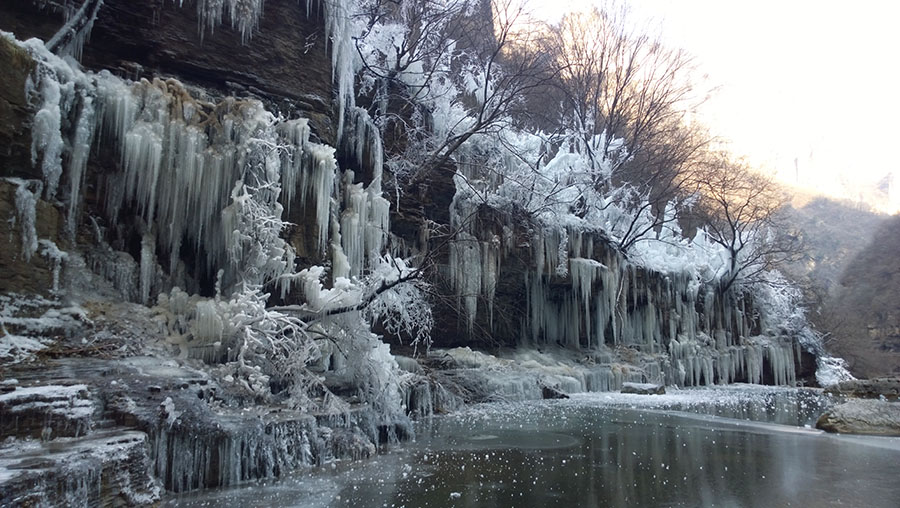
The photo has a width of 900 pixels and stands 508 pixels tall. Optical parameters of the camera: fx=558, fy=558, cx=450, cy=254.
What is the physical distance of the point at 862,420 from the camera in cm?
1012

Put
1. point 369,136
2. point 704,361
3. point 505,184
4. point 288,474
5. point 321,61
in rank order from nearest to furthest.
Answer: point 288,474 → point 321,61 → point 369,136 → point 505,184 → point 704,361

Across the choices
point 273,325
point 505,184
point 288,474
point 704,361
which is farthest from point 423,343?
point 704,361

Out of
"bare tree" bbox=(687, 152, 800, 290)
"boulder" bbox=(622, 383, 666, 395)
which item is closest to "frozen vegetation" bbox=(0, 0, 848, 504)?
"boulder" bbox=(622, 383, 666, 395)

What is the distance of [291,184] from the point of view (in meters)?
9.91

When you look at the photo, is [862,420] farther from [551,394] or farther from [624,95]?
[624,95]

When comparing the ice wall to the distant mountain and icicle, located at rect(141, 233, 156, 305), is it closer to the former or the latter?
the distant mountain

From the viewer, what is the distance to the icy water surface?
5176 millimetres

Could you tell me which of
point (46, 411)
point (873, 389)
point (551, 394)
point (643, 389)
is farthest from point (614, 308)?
point (46, 411)

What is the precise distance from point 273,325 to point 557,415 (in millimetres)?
6386

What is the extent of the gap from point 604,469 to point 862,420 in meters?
6.80

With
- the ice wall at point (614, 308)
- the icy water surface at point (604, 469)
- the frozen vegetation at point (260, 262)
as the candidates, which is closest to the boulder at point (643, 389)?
the frozen vegetation at point (260, 262)

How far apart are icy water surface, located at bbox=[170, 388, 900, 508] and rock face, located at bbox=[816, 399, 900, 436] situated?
531 millimetres

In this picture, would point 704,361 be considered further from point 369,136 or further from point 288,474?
point 288,474

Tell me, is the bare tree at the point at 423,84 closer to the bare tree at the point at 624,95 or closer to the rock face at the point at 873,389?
the bare tree at the point at 624,95
